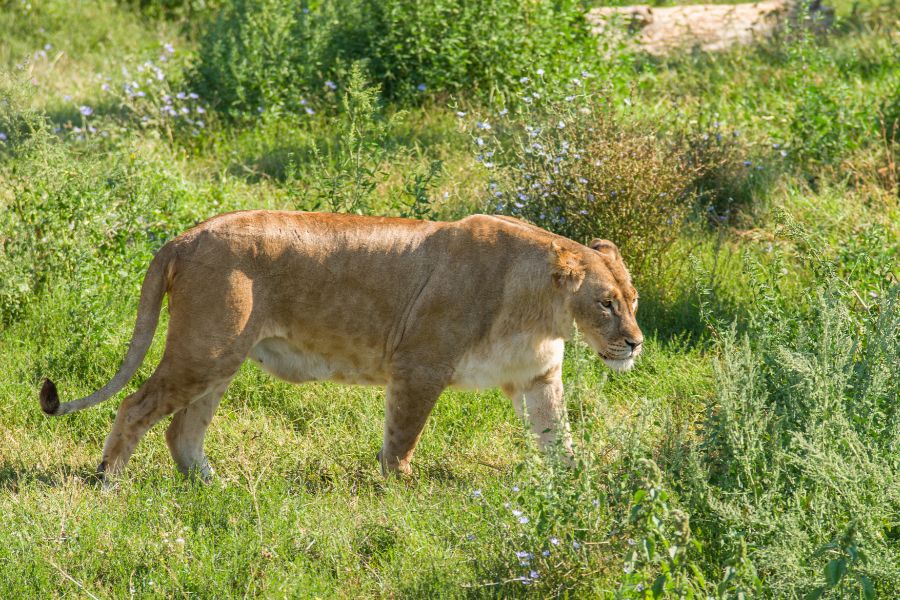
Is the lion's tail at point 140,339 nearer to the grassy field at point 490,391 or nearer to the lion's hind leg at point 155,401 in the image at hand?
the lion's hind leg at point 155,401

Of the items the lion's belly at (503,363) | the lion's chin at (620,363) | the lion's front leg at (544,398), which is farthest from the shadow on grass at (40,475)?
the lion's chin at (620,363)

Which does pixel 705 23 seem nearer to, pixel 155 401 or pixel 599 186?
pixel 599 186

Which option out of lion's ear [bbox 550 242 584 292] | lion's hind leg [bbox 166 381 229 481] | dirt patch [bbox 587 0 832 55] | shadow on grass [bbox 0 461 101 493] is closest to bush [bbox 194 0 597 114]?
dirt patch [bbox 587 0 832 55]

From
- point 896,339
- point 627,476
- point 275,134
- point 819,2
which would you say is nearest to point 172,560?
point 627,476

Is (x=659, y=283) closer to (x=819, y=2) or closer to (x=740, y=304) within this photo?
(x=740, y=304)

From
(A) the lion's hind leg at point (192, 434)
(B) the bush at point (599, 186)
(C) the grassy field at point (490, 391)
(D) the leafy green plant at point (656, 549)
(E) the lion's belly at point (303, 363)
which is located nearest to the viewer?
(D) the leafy green plant at point (656, 549)

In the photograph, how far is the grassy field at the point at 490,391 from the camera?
15.4 feet

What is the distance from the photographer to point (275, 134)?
993 cm

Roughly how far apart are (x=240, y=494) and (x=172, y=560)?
2.32ft

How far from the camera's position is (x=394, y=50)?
393 inches

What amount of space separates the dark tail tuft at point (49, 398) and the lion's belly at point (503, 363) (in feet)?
6.07

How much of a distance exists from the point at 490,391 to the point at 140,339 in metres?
2.03

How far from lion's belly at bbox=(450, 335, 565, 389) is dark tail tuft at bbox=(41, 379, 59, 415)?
185 centimetres

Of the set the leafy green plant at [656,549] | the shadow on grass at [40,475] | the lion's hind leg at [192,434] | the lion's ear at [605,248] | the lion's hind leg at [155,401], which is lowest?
the shadow on grass at [40,475]
